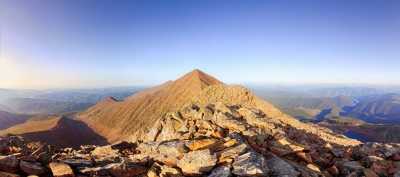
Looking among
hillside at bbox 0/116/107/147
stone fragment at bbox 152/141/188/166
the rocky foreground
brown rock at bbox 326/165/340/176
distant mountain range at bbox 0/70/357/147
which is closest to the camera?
the rocky foreground

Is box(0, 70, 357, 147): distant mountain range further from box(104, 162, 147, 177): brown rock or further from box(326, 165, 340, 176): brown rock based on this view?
box(104, 162, 147, 177): brown rock

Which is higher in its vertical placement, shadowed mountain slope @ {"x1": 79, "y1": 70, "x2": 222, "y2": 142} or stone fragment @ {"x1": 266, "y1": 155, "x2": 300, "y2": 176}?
stone fragment @ {"x1": 266, "y1": 155, "x2": 300, "y2": 176}

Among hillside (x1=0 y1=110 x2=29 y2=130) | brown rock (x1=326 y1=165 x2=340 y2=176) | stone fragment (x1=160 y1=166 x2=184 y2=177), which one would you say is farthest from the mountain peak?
hillside (x1=0 y1=110 x2=29 y2=130)

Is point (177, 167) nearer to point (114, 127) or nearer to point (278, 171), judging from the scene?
point (278, 171)

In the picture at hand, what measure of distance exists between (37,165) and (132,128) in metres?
79.9

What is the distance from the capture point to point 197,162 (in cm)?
1281

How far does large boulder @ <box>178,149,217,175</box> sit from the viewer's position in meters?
12.5

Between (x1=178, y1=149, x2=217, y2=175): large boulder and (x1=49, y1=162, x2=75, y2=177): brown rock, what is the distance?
15.9 feet

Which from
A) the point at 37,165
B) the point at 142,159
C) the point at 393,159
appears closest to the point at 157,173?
the point at 142,159

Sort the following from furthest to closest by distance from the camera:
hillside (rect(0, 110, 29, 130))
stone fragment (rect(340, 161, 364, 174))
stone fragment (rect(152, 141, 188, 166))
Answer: hillside (rect(0, 110, 29, 130))
stone fragment (rect(340, 161, 364, 174))
stone fragment (rect(152, 141, 188, 166))

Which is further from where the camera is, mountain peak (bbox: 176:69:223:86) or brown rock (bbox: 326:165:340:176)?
mountain peak (bbox: 176:69:223:86)

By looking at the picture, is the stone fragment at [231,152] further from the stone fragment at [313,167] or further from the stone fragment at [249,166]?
the stone fragment at [313,167]

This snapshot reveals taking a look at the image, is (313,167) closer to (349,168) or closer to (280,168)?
(280,168)

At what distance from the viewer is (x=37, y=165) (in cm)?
1230
